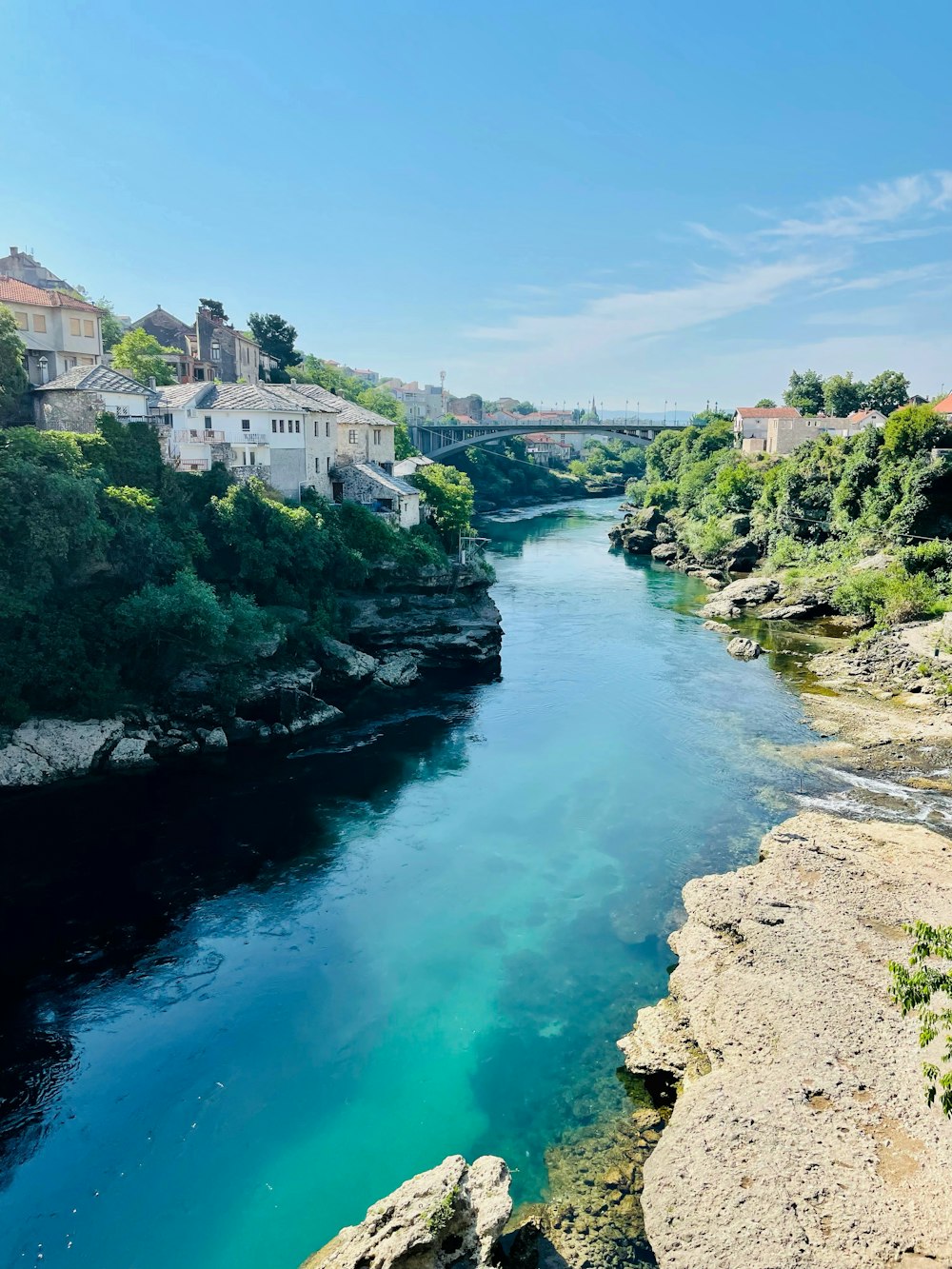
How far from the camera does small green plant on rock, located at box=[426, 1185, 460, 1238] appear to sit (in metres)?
11.1

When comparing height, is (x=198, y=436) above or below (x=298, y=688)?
above

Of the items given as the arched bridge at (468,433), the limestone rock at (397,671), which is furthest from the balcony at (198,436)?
the arched bridge at (468,433)

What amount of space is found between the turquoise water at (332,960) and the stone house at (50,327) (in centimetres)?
2364

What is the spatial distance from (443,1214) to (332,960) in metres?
8.87

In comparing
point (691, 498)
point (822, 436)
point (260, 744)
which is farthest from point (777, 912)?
point (691, 498)

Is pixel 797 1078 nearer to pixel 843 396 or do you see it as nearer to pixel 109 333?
pixel 109 333

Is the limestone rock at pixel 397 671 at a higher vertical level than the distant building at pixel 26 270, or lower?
lower

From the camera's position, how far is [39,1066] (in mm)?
16453

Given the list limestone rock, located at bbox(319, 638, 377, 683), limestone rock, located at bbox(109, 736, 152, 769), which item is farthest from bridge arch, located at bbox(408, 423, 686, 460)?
limestone rock, located at bbox(109, 736, 152, 769)

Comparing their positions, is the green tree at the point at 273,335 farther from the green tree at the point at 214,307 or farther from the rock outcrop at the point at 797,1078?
the rock outcrop at the point at 797,1078

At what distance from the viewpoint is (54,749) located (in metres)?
27.8

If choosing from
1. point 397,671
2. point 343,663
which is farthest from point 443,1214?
point 397,671

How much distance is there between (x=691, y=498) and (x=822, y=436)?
1752 cm

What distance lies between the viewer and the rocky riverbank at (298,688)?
28.1 m
